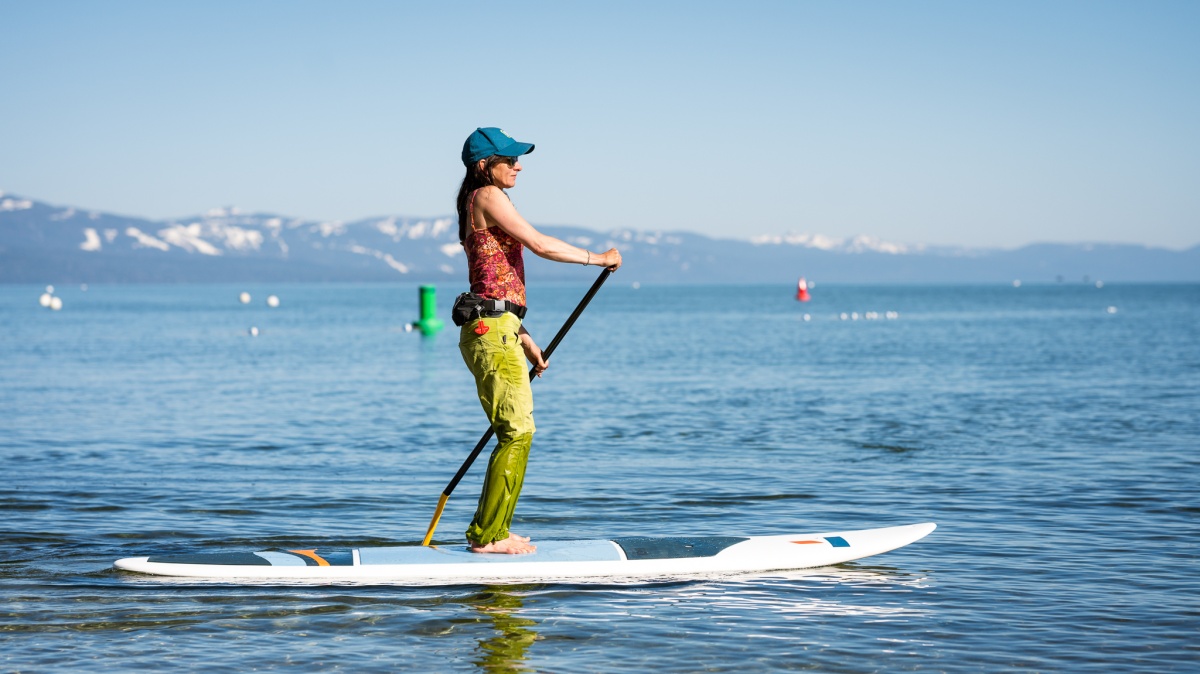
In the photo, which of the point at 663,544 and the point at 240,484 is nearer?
the point at 663,544

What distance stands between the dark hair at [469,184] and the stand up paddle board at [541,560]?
2088 millimetres

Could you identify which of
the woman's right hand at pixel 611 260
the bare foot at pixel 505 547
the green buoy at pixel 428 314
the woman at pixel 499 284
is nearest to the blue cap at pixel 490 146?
the woman at pixel 499 284

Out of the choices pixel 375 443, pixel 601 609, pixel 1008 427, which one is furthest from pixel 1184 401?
pixel 601 609

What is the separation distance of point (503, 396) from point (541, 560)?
1112 mm

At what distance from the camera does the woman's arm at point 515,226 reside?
295 inches

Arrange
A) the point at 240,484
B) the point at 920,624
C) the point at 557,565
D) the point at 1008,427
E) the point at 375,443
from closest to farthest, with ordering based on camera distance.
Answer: the point at 920,624 < the point at 557,565 < the point at 240,484 < the point at 375,443 < the point at 1008,427

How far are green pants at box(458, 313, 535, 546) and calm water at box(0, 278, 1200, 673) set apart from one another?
66cm

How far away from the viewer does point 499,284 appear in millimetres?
7770

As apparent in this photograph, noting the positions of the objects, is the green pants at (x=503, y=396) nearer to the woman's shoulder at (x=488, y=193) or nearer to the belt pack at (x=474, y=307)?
the belt pack at (x=474, y=307)

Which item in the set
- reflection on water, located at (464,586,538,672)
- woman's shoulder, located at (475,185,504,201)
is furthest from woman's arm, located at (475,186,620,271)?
reflection on water, located at (464,586,538,672)

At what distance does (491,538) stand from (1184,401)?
18.7 meters

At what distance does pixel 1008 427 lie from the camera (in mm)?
18828

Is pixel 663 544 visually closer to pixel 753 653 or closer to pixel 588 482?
pixel 753 653

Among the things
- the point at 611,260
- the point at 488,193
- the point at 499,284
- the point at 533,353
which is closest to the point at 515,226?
the point at 488,193
